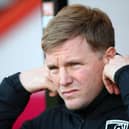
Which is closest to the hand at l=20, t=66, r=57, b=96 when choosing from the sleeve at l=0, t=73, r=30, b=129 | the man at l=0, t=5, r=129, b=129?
the sleeve at l=0, t=73, r=30, b=129

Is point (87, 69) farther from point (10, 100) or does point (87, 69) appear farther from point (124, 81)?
point (10, 100)

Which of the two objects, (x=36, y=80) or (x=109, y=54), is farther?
(x=36, y=80)

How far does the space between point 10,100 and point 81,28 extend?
18.2 inches

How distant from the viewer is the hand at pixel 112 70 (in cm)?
126

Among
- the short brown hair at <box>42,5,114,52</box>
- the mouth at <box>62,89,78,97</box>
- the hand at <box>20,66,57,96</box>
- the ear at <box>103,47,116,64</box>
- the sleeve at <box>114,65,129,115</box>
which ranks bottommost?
the hand at <box>20,66,57,96</box>

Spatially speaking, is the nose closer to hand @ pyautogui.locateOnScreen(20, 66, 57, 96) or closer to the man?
the man

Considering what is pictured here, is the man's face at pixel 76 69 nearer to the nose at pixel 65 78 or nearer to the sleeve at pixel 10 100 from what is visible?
the nose at pixel 65 78

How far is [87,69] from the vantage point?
1285 millimetres

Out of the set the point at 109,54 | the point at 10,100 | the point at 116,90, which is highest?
the point at 109,54

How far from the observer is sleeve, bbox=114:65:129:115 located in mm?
1224

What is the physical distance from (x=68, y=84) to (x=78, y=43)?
13cm

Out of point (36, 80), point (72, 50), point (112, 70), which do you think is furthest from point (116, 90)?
point (36, 80)

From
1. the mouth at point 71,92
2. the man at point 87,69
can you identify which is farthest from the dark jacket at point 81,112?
the mouth at point 71,92

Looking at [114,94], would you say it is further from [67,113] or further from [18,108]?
[18,108]
